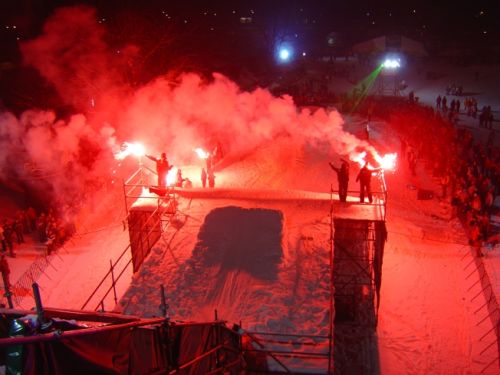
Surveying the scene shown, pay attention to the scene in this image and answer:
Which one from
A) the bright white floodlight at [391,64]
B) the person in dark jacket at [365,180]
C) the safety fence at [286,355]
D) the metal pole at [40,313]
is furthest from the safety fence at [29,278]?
the bright white floodlight at [391,64]

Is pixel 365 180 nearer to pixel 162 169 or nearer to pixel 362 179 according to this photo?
pixel 362 179

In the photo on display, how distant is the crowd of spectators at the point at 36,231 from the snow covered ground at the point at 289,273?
20.3 inches

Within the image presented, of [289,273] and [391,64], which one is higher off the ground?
[391,64]

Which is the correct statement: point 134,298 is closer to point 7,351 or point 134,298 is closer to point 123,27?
point 7,351

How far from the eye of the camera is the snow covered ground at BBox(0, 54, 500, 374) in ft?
36.0

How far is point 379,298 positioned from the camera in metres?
13.6

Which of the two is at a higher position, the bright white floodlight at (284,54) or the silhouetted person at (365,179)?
the bright white floodlight at (284,54)

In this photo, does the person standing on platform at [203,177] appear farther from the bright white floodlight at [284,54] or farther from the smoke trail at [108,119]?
the bright white floodlight at [284,54]

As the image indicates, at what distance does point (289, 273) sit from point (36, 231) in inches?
478

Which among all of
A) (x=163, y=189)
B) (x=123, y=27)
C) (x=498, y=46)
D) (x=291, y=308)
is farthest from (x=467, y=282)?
(x=498, y=46)

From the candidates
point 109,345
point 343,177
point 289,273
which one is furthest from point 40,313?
point 343,177

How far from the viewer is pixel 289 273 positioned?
460 inches

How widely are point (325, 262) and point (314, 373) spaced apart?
3398mm

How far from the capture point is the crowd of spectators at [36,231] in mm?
17719
